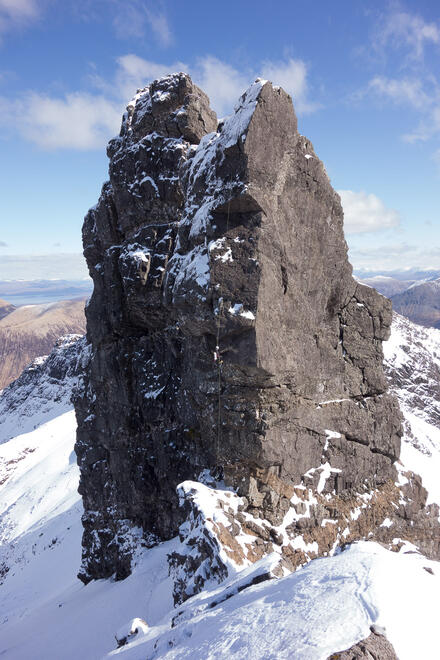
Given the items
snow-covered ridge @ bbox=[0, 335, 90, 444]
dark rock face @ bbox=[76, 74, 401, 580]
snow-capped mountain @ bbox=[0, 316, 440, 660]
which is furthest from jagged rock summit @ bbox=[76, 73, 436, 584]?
snow-covered ridge @ bbox=[0, 335, 90, 444]

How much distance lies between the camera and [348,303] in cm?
1717

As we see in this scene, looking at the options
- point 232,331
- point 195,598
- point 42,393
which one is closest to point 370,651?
point 195,598

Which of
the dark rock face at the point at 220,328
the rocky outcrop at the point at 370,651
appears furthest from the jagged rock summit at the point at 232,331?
the rocky outcrop at the point at 370,651

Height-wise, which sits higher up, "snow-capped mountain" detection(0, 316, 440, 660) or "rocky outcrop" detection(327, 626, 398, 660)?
"rocky outcrop" detection(327, 626, 398, 660)

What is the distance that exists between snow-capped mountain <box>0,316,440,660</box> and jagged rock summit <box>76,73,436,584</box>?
2.34 m

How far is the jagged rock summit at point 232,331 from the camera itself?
45.1ft

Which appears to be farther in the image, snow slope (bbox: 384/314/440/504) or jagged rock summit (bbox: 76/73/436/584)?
snow slope (bbox: 384/314/440/504)

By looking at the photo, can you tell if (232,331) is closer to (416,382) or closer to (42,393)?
(42,393)

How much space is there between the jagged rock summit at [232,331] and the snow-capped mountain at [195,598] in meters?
2.34

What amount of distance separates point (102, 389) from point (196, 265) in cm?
1137

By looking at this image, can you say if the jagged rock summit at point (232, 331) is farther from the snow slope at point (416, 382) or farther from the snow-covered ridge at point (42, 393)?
the snow-covered ridge at point (42, 393)

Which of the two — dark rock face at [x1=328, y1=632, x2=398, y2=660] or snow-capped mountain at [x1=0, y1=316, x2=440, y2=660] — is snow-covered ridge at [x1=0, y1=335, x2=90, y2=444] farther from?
dark rock face at [x1=328, y1=632, x2=398, y2=660]

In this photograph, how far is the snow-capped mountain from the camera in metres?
6.41

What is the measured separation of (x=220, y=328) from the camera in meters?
13.8
